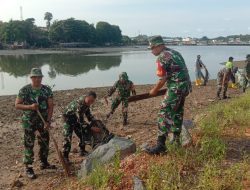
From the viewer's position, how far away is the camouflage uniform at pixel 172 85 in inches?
233

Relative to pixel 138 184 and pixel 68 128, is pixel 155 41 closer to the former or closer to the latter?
pixel 138 184

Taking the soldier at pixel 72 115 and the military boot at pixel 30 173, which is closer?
the military boot at pixel 30 173

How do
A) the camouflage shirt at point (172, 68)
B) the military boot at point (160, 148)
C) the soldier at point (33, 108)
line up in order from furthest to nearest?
1. the soldier at point (33, 108)
2. the military boot at point (160, 148)
3. the camouflage shirt at point (172, 68)

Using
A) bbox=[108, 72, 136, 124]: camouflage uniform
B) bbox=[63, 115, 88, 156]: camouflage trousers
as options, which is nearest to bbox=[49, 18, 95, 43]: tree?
bbox=[108, 72, 136, 124]: camouflage uniform

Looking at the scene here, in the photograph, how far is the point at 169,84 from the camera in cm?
604

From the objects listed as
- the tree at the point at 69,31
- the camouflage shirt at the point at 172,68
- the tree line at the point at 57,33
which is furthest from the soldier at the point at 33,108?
the tree at the point at 69,31

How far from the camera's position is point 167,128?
605 centimetres

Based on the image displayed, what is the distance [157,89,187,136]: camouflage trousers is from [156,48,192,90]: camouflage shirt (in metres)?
0.14

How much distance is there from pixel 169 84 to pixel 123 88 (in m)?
4.99

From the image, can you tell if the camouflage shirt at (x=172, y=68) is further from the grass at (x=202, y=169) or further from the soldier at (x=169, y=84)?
the grass at (x=202, y=169)

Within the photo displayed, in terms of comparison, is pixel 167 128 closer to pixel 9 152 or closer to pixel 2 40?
pixel 9 152

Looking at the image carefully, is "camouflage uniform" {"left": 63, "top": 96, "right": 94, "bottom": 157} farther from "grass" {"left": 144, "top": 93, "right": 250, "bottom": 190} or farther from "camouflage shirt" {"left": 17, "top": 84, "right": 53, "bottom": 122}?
"grass" {"left": 144, "top": 93, "right": 250, "bottom": 190}

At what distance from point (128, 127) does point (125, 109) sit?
0.50m

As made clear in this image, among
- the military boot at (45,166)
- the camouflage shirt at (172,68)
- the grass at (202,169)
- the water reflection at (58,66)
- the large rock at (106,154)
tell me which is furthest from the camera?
the water reflection at (58,66)
